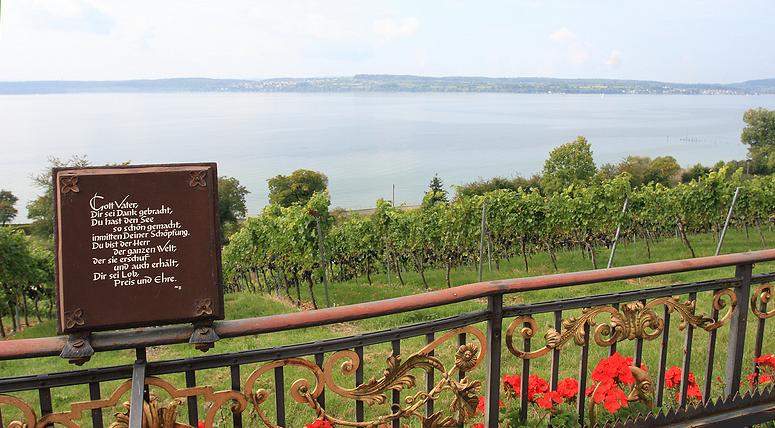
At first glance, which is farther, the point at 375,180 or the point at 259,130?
the point at 259,130

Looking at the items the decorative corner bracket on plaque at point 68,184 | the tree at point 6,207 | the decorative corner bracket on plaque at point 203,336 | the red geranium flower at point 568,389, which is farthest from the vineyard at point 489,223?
the tree at point 6,207

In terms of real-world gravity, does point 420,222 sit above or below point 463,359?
below

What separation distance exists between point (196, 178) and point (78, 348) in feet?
2.08

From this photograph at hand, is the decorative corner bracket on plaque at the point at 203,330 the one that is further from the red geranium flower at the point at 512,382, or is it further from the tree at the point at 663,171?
the tree at the point at 663,171

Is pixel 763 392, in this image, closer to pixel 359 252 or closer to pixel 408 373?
pixel 408 373

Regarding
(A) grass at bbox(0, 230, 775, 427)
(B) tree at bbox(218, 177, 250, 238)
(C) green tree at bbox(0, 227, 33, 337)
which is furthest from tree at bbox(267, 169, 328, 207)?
(C) green tree at bbox(0, 227, 33, 337)

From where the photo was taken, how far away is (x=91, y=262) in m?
2.04

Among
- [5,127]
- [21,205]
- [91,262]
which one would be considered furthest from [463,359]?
[5,127]

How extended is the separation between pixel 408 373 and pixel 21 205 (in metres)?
69.7

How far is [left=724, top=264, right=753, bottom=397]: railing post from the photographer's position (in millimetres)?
3080

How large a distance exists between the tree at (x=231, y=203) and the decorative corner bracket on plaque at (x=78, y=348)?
39.5 m

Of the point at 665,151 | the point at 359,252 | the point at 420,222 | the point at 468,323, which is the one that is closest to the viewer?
the point at 468,323

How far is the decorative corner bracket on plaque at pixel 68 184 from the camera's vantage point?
6.63 ft

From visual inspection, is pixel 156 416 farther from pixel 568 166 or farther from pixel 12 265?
pixel 568 166
